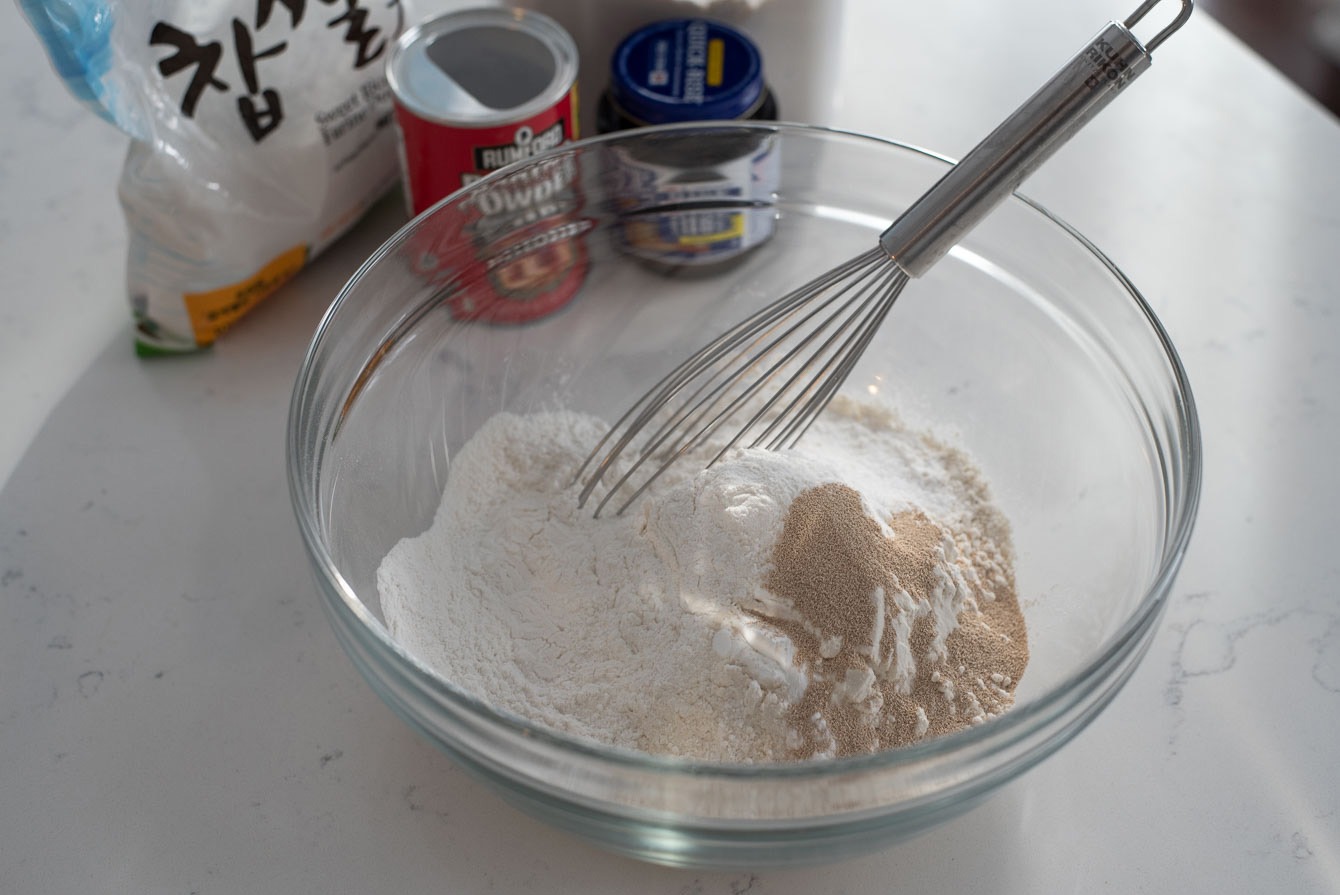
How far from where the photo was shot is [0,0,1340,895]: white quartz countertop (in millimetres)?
680

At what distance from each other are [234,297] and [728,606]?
49cm

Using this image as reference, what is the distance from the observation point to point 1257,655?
0.78m

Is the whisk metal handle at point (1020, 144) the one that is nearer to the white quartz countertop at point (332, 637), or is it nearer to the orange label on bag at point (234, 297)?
the white quartz countertop at point (332, 637)

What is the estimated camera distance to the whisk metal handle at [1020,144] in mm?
598

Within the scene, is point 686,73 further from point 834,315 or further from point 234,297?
point 234,297

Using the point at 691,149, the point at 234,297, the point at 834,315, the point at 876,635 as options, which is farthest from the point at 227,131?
the point at 876,635

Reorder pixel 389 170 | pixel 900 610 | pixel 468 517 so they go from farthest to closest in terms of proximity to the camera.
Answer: pixel 389 170, pixel 468 517, pixel 900 610

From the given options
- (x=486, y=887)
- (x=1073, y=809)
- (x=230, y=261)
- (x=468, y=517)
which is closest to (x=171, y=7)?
(x=230, y=261)

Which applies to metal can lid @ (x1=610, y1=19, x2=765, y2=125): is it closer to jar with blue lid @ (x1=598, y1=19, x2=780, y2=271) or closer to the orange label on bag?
jar with blue lid @ (x1=598, y1=19, x2=780, y2=271)

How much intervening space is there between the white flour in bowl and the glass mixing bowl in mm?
43

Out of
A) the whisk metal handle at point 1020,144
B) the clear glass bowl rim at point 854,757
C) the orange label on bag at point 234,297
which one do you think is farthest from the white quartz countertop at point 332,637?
the whisk metal handle at point 1020,144

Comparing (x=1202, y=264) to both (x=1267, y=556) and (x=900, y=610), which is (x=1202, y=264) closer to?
(x=1267, y=556)

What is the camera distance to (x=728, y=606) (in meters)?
0.67

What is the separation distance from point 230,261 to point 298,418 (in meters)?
0.29
